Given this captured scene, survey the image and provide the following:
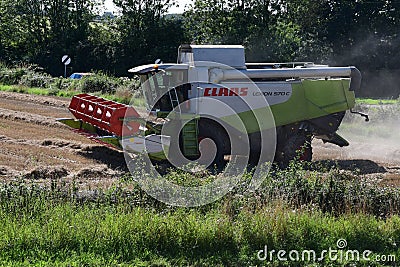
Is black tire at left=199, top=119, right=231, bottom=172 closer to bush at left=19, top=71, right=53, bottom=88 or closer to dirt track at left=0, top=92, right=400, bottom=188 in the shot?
dirt track at left=0, top=92, right=400, bottom=188

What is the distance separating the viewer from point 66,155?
46.7 feet

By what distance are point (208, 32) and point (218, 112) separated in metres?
33.6

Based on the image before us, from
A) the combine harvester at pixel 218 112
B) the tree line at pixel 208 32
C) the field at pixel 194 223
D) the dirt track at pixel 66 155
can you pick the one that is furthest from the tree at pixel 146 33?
the field at pixel 194 223

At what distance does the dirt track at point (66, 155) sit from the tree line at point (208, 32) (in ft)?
76.4

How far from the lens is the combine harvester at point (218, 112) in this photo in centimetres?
1404

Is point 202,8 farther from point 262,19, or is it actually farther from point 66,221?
point 66,221

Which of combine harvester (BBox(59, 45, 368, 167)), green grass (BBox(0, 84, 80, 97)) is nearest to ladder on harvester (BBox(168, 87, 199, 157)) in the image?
combine harvester (BBox(59, 45, 368, 167))

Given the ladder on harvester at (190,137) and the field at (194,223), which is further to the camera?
the ladder on harvester at (190,137)

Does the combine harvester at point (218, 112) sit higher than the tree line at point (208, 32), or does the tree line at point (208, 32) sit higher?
the tree line at point (208, 32)

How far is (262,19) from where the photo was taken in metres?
46.0

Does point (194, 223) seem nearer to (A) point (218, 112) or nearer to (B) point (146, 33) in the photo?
(A) point (218, 112)

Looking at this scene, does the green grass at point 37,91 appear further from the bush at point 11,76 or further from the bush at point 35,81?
the bush at point 11,76

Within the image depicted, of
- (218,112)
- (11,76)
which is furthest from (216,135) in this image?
(11,76)

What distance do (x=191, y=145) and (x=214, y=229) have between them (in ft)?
18.4
